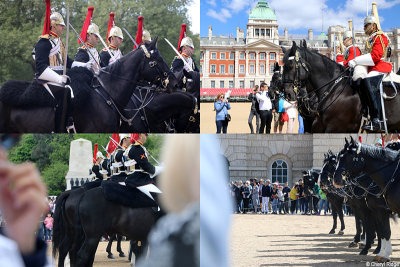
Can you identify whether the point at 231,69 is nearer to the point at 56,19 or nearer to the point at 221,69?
the point at 221,69

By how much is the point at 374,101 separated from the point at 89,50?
332 centimetres

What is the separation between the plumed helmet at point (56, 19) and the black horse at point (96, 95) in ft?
1.93

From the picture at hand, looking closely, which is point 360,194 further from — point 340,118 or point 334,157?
point 340,118

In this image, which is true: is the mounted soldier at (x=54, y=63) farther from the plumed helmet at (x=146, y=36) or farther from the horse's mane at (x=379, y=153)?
the horse's mane at (x=379, y=153)

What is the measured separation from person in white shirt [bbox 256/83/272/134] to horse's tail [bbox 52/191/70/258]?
2.47 metres

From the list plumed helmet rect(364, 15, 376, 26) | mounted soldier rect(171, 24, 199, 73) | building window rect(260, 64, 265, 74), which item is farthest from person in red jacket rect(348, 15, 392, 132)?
mounted soldier rect(171, 24, 199, 73)

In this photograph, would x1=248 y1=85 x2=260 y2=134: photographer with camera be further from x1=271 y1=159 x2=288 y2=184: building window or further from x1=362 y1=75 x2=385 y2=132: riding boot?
x1=362 y1=75 x2=385 y2=132: riding boot

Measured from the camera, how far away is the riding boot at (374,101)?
A: 584cm

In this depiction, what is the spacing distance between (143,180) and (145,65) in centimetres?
131

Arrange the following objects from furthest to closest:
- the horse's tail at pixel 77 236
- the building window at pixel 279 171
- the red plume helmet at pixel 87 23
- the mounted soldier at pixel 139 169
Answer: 1. the building window at pixel 279 171
2. the red plume helmet at pixel 87 23
3. the mounted soldier at pixel 139 169
4. the horse's tail at pixel 77 236

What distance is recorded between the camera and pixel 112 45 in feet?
20.0

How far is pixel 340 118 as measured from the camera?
19.9 ft

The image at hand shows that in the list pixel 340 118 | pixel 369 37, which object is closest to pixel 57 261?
pixel 340 118

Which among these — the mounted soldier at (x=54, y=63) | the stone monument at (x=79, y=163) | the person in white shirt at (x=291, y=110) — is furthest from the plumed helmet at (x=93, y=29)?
the person in white shirt at (x=291, y=110)
